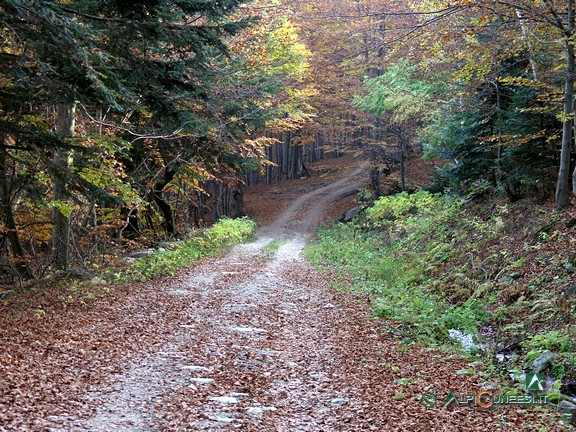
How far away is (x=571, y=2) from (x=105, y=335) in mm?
8653

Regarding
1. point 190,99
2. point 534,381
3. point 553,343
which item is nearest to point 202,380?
point 534,381

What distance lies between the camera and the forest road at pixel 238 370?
4504 millimetres

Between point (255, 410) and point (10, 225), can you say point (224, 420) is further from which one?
point (10, 225)

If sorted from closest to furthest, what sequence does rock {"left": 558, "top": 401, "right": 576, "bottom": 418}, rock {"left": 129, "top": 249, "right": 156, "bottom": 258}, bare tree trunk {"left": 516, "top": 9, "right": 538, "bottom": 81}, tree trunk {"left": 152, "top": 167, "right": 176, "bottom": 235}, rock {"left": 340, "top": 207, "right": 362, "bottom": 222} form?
rock {"left": 558, "top": 401, "right": 576, "bottom": 418} < bare tree trunk {"left": 516, "top": 9, "right": 538, "bottom": 81} < rock {"left": 129, "top": 249, "right": 156, "bottom": 258} < tree trunk {"left": 152, "top": 167, "right": 176, "bottom": 235} < rock {"left": 340, "top": 207, "right": 362, "bottom": 222}

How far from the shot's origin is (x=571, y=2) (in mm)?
7648

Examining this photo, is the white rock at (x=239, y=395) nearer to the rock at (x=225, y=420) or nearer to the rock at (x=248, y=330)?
the rock at (x=225, y=420)

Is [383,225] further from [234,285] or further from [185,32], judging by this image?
[185,32]

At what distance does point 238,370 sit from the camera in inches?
235

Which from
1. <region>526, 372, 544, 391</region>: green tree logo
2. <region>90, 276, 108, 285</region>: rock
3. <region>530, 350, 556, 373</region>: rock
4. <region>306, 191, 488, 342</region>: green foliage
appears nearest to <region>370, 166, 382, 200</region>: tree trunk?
<region>306, 191, 488, 342</region>: green foliage

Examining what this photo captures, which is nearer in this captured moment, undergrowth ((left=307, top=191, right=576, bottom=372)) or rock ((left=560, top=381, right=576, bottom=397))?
rock ((left=560, top=381, right=576, bottom=397))

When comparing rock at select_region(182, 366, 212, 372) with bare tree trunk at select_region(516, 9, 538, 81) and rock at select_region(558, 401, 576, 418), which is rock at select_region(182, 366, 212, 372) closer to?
rock at select_region(558, 401, 576, 418)

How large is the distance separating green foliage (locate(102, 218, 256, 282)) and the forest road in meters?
0.83

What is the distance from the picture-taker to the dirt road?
14.5ft

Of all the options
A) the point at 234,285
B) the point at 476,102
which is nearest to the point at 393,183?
the point at 476,102
